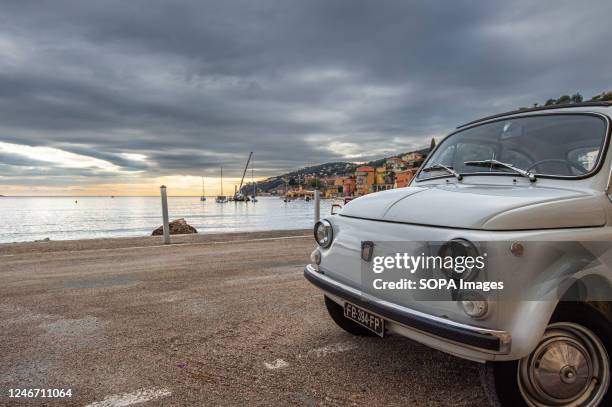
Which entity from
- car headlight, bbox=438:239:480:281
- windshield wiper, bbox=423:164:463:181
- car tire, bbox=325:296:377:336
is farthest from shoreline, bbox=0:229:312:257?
car headlight, bbox=438:239:480:281

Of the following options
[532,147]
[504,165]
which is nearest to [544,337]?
[504,165]

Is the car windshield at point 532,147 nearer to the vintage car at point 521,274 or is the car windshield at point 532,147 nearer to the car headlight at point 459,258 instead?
the vintage car at point 521,274

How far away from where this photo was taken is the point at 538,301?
1.97m

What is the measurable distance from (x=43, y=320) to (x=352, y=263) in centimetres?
338

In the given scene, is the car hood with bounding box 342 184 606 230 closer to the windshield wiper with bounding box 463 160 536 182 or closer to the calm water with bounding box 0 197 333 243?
the windshield wiper with bounding box 463 160 536 182

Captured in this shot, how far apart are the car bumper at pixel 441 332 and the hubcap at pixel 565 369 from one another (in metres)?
0.37

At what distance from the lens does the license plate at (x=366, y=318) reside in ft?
8.22

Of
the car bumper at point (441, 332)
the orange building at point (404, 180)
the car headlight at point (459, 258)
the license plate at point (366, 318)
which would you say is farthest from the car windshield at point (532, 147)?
the license plate at point (366, 318)

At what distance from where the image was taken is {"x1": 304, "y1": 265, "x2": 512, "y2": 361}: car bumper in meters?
1.91

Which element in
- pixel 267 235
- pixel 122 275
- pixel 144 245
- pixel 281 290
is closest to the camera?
pixel 281 290

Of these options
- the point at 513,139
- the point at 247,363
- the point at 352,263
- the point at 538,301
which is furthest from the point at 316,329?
the point at 513,139

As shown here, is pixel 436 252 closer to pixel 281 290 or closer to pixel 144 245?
pixel 281 290

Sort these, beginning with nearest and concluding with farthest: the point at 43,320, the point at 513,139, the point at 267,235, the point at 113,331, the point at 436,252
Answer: the point at 436,252, the point at 513,139, the point at 113,331, the point at 43,320, the point at 267,235

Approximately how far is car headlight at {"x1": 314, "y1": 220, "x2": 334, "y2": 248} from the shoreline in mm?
7094
